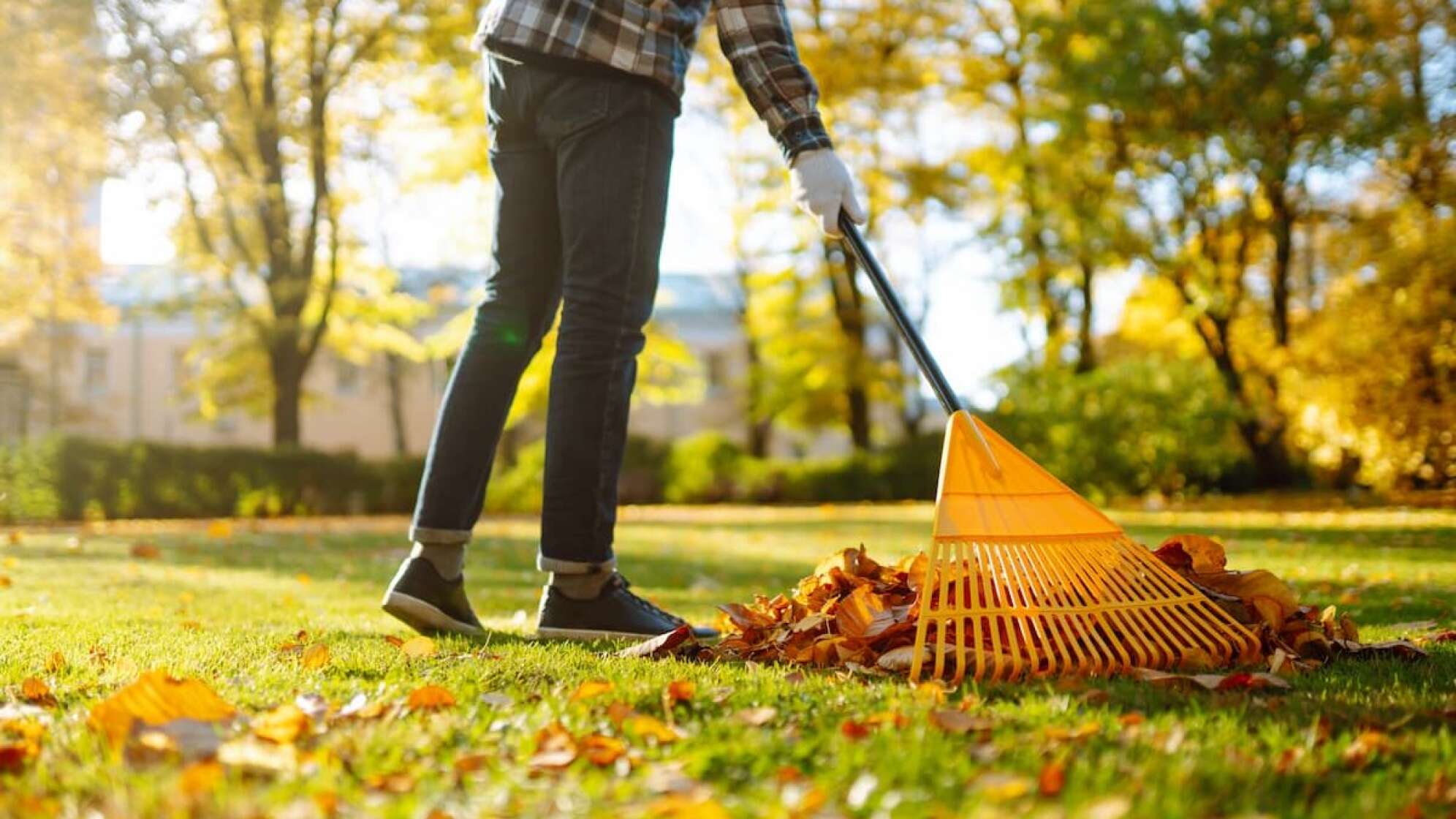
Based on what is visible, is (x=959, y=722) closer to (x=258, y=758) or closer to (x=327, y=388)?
(x=258, y=758)

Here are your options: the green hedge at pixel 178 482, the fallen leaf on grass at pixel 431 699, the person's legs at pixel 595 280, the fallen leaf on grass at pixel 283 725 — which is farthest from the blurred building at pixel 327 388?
the fallen leaf on grass at pixel 283 725

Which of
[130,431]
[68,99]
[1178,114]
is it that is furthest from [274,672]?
[130,431]

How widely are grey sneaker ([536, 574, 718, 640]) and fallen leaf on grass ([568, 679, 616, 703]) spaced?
34.3 inches

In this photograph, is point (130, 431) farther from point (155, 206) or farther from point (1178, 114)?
point (1178, 114)

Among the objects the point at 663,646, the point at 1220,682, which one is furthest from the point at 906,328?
the point at 1220,682

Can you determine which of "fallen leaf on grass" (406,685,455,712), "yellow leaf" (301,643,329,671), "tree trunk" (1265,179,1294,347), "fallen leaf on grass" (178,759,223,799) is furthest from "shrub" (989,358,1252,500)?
"fallen leaf on grass" (178,759,223,799)

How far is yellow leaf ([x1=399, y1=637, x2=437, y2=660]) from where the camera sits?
8.15 ft

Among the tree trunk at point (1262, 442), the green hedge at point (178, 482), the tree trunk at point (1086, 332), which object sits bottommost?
the green hedge at point (178, 482)

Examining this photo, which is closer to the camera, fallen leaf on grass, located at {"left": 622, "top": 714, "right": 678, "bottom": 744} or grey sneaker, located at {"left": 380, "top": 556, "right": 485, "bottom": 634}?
Answer: fallen leaf on grass, located at {"left": 622, "top": 714, "right": 678, "bottom": 744}

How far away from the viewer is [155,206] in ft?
58.0

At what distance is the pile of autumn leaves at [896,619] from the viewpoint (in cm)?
238

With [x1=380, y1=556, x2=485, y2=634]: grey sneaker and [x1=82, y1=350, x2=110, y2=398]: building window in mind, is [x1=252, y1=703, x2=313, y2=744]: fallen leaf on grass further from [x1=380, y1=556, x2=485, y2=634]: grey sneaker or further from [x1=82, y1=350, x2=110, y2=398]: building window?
[x1=82, y1=350, x2=110, y2=398]: building window

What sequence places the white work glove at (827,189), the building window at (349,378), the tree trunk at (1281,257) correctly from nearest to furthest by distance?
the white work glove at (827,189), the tree trunk at (1281,257), the building window at (349,378)

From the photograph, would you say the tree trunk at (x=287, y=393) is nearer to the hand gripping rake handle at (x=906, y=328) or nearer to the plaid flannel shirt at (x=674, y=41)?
the plaid flannel shirt at (x=674, y=41)
